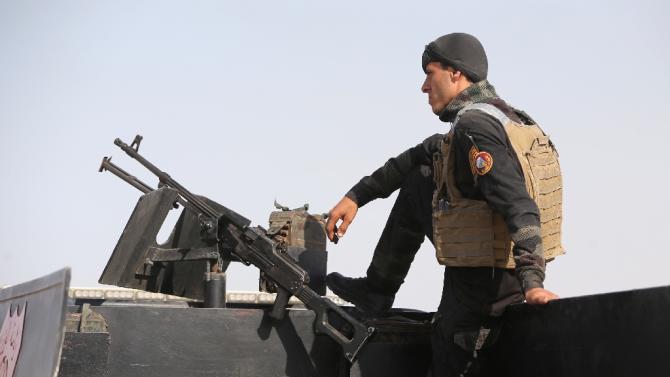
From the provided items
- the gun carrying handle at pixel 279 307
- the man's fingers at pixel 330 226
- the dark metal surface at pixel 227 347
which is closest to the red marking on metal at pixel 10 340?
the dark metal surface at pixel 227 347

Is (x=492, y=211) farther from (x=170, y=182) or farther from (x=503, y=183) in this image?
(x=170, y=182)

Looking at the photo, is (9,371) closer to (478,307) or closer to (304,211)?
(478,307)

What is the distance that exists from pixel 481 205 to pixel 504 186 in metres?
0.21

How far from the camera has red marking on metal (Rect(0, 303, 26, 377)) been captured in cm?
238

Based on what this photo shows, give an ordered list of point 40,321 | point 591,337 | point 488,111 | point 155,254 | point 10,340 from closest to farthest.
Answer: point 40,321 → point 10,340 → point 591,337 → point 488,111 → point 155,254

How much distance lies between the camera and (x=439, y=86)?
12.6ft

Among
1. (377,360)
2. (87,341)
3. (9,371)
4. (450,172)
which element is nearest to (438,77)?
(450,172)

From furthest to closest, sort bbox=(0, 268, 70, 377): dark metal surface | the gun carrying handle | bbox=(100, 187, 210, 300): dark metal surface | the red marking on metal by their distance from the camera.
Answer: bbox=(100, 187, 210, 300): dark metal surface, the gun carrying handle, the red marking on metal, bbox=(0, 268, 70, 377): dark metal surface

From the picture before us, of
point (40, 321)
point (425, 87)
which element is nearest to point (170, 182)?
point (425, 87)

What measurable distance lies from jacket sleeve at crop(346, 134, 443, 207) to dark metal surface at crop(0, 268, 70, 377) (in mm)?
2112

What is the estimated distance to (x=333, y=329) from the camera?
→ 12.3 feet

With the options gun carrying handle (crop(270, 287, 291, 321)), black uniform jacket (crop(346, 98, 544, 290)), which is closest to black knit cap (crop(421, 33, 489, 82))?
black uniform jacket (crop(346, 98, 544, 290))

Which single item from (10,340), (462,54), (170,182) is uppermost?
(462,54)

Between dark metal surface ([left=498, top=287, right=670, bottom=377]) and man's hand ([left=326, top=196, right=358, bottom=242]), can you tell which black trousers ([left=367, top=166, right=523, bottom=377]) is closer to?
dark metal surface ([left=498, top=287, right=670, bottom=377])
